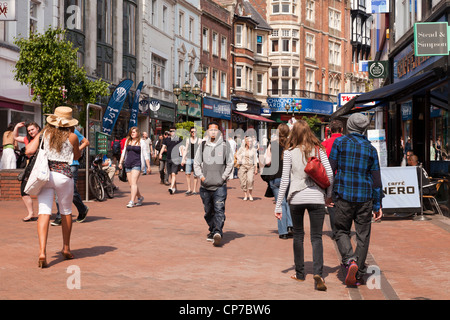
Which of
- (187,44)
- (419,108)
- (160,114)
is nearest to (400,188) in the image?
(419,108)

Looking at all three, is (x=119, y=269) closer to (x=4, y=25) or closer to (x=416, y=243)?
(x=416, y=243)

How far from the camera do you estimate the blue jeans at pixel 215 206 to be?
9.95 metres

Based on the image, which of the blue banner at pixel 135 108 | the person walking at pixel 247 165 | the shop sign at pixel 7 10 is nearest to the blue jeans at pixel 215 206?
the person walking at pixel 247 165

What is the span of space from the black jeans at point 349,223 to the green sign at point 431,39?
21.9 ft

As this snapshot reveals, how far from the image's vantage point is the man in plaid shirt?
23.9ft

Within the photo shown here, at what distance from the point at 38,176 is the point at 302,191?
311 cm

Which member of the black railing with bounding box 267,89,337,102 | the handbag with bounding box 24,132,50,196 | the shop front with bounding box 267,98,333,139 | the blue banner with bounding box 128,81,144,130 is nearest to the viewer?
the handbag with bounding box 24,132,50,196

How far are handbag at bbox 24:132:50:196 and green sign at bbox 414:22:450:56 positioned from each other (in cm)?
796

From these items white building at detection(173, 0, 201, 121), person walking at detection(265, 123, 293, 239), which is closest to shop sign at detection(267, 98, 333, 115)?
white building at detection(173, 0, 201, 121)

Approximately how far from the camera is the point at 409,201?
Answer: 1344cm

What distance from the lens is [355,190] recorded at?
7266 mm

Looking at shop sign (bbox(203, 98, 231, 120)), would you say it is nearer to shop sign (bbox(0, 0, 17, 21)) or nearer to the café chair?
shop sign (bbox(0, 0, 17, 21))

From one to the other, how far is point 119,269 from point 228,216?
20.7ft
